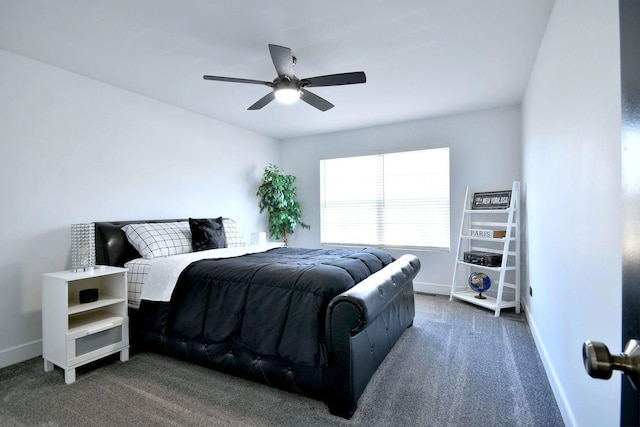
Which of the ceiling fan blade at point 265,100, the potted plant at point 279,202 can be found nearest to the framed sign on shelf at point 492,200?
the potted plant at point 279,202

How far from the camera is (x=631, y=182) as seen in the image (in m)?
0.51

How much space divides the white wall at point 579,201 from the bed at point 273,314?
3.24ft

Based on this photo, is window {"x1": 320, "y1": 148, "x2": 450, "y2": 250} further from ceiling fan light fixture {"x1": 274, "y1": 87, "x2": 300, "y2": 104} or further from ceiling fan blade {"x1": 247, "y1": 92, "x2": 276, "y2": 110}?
ceiling fan light fixture {"x1": 274, "y1": 87, "x2": 300, "y2": 104}

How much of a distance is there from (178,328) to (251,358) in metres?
0.68

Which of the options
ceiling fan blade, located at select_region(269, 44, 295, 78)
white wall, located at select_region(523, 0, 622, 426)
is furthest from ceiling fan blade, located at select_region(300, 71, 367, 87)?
white wall, located at select_region(523, 0, 622, 426)

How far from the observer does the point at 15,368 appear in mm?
2389

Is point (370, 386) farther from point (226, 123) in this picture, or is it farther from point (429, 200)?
point (226, 123)

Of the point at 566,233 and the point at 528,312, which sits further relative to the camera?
the point at 528,312

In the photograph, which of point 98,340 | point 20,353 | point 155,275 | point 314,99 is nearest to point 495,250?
point 314,99

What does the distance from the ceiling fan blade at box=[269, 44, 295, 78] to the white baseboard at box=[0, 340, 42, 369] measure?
2.99 metres

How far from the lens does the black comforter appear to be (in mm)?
1855

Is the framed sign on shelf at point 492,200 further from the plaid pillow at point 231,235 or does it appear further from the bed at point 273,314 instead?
the plaid pillow at point 231,235

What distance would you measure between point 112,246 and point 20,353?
3.39 ft

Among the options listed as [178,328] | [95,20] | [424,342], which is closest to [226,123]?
[95,20]
